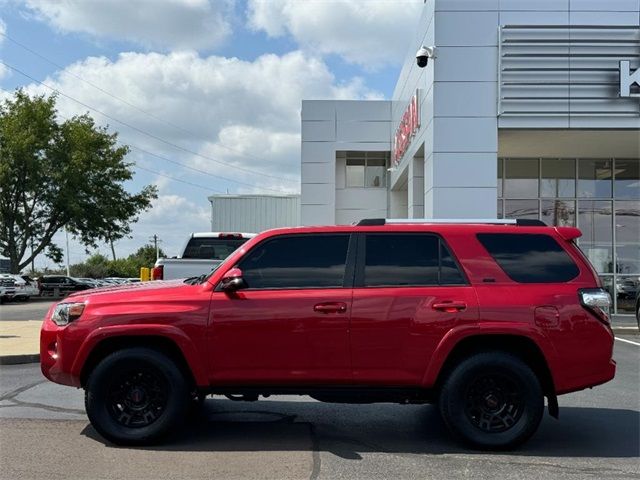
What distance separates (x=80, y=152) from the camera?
4075 cm

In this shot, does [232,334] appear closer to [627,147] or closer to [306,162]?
[627,147]

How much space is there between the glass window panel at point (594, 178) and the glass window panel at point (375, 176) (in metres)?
8.12

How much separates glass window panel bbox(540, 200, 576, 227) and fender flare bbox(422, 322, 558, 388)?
1609 cm

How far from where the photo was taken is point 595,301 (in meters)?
5.48

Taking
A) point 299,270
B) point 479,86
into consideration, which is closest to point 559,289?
point 299,270

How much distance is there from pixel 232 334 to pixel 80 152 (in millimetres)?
38514

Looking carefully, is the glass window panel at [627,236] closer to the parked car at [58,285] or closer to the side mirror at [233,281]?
the side mirror at [233,281]

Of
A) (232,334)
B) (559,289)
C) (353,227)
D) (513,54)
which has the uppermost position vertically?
(513,54)

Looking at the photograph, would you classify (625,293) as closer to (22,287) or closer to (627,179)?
(627,179)

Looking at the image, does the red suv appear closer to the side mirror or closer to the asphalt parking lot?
the side mirror

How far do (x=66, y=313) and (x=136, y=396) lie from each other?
944 mm

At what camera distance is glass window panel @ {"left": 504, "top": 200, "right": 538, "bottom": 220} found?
2064 cm

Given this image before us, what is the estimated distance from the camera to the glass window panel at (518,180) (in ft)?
68.0

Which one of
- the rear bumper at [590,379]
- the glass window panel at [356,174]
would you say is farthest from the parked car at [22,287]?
the rear bumper at [590,379]
